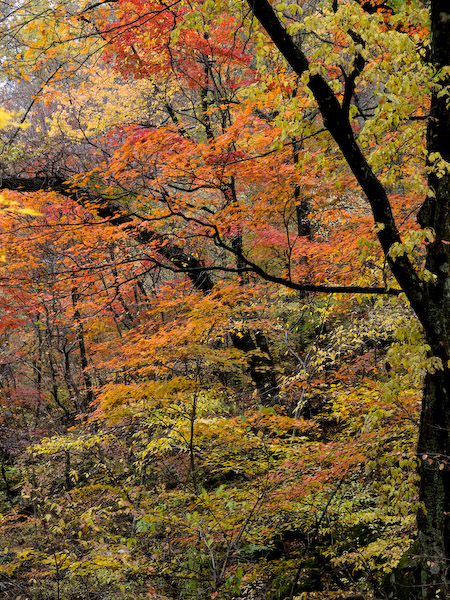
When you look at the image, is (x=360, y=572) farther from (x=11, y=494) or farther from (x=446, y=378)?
(x=11, y=494)

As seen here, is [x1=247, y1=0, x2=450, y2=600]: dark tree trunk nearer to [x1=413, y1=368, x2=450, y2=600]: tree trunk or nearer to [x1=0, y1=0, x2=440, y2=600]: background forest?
[x1=413, y1=368, x2=450, y2=600]: tree trunk

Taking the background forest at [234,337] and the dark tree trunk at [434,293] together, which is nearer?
the dark tree trunk at [434,293]

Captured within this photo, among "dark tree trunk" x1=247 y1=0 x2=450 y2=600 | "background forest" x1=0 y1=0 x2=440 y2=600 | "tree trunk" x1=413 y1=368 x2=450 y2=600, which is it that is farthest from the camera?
"tree trunk" x1=413 y1=368 x2=450 y2=600

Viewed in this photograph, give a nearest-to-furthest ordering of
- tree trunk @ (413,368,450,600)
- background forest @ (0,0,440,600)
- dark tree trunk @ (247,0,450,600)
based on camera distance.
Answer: dark tree trunk @ (247,0,450,600) < background forest @ (0,0,440,600) < tree trunk @ (413,368,450,600)

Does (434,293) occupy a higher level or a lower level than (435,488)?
higher

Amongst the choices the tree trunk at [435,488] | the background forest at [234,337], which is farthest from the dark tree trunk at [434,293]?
the background forest at [234,337]

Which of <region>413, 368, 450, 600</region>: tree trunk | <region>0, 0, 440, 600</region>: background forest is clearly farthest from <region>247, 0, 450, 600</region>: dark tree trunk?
<region>0, 0, 440, 600</region>: background forest

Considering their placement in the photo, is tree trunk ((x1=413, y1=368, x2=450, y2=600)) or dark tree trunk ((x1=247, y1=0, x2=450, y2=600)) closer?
dark tree trunk ((x1=247, y1=0, x2=450, y2=600))

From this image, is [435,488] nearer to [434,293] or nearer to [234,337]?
[434,293]

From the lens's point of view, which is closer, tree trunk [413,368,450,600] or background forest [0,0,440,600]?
background forest [0,0,440,600]

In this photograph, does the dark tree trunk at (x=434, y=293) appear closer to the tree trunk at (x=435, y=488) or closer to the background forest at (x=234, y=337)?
the tree trunk at (x=435, y=488)

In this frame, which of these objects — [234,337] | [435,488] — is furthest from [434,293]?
[234,337]

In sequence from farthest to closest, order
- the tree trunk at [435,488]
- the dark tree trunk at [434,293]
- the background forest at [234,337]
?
the tree trunk at [435,488] < the background forest at [234,337] < the dark tree trunk at [434,293]

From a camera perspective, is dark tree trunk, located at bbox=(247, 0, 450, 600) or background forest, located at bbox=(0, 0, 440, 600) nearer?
dark tree trunk, located at bbox=(247, 0, 450, 600)
